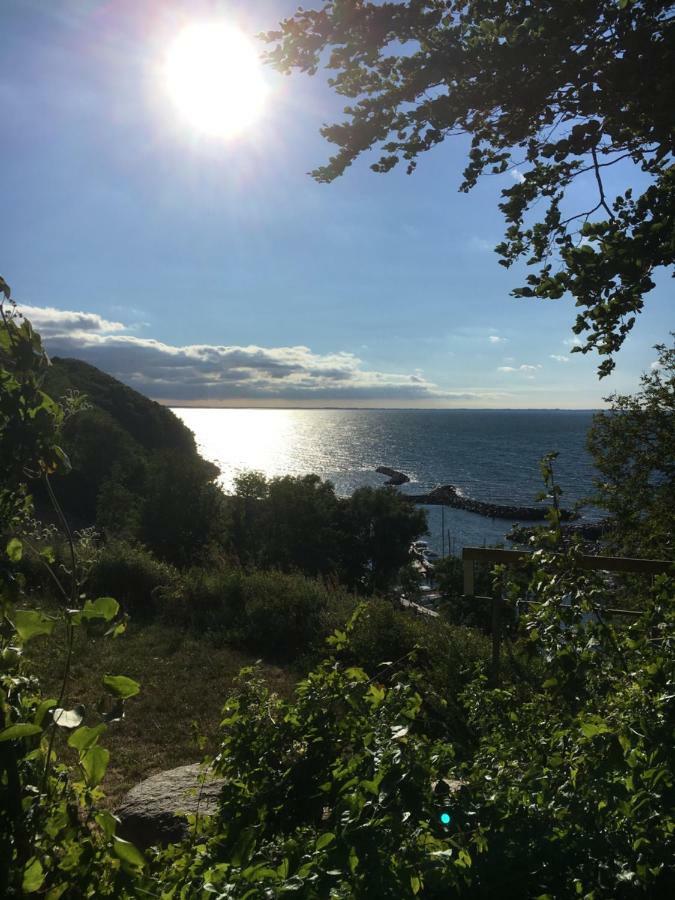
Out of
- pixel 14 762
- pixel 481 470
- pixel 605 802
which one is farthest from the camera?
pixel 481 470

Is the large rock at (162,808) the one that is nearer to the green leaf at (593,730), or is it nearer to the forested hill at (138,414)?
the green leaf at (593,730)

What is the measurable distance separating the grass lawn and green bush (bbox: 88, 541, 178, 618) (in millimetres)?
965

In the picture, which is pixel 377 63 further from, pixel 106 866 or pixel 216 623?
pixel 216 623

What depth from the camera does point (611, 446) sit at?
47.6 feet

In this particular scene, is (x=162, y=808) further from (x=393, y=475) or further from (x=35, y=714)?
(x=393, y=475)

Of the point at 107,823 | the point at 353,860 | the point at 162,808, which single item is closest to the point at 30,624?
the point at 107,823

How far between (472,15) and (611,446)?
13.1 metres

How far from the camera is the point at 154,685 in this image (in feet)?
18.4

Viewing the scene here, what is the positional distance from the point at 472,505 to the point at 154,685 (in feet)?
219

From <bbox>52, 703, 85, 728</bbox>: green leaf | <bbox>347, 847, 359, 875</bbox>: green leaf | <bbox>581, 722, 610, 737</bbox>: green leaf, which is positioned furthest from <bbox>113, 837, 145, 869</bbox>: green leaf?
<bbox>581, 722, 610, 737</bbox>: green leaf

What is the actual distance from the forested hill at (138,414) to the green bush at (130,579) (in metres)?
43.3

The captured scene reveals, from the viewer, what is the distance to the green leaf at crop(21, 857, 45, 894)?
1034 millimetres

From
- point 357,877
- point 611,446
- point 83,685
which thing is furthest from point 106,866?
point 611,446

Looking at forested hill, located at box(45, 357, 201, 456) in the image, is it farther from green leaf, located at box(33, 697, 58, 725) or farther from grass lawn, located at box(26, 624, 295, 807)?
green leaf, located at box(33, 697, 58, 725)
